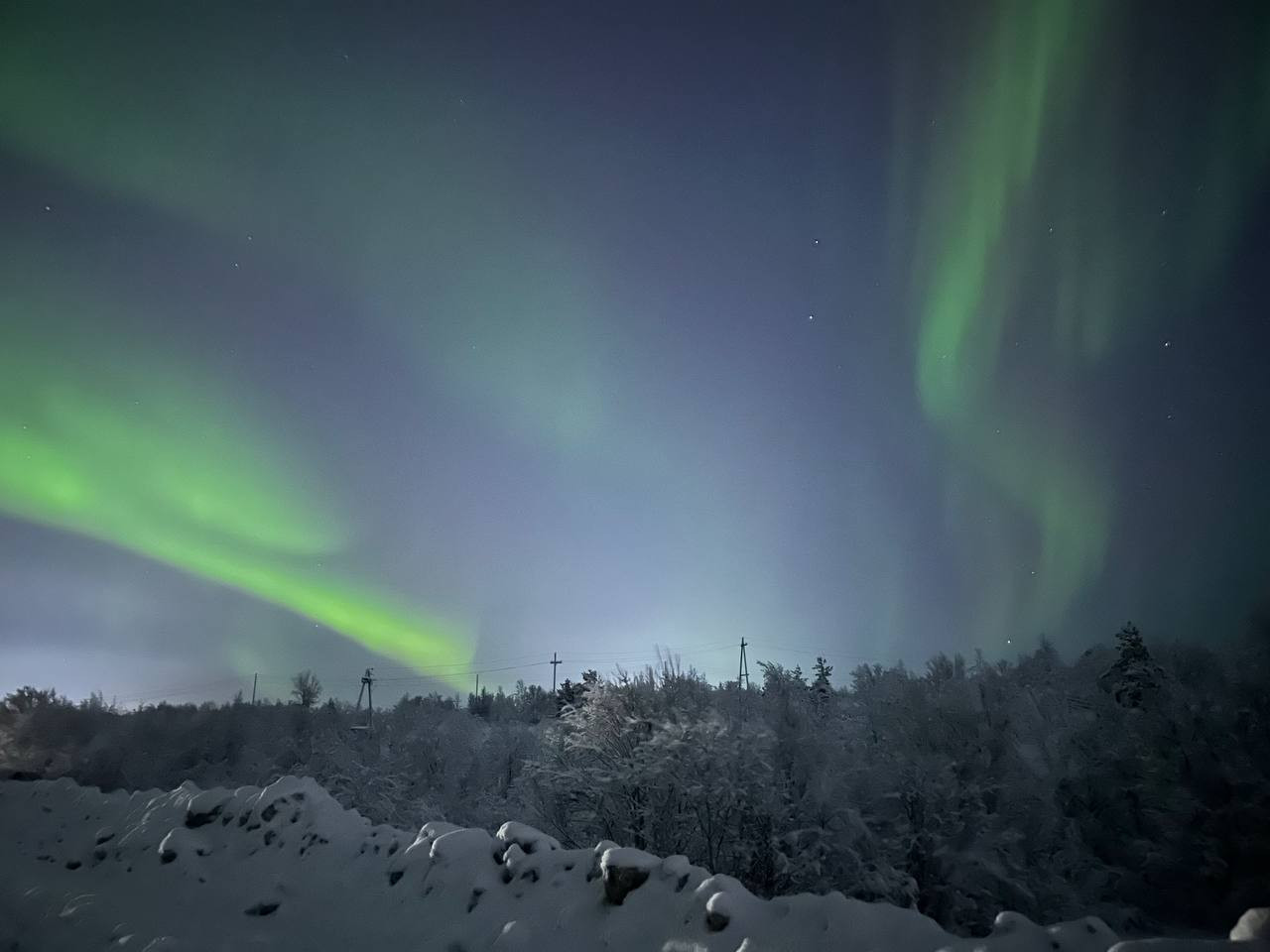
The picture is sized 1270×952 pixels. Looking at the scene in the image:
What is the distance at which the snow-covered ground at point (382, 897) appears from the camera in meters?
5.94

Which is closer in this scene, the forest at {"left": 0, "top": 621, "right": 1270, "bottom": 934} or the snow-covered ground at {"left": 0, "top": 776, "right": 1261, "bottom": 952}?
the snow-covered ground at {"left": 0, "top": 776, "right": 1261, "bottom": 952}

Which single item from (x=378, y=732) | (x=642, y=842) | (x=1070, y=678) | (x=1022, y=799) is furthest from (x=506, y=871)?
(x=378, y=732)

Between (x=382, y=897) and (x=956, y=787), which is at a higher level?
(x=956, y=787)

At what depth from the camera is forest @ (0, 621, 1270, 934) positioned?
58.7 feet

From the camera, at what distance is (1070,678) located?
32.5 meters

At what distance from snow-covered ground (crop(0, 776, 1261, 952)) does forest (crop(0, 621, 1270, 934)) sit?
29.5ft

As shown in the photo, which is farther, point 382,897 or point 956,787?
point 956,787

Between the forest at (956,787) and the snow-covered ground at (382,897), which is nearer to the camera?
the snow-covered ground at (382,897)

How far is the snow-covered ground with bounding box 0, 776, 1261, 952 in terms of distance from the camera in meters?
5.94

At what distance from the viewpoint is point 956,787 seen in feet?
65.6

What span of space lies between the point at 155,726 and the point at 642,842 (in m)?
50.7

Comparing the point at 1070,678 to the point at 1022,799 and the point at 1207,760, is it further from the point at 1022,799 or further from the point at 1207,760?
the point at 1022,799

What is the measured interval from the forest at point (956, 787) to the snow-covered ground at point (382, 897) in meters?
8.98

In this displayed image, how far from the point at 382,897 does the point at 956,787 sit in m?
17.8
